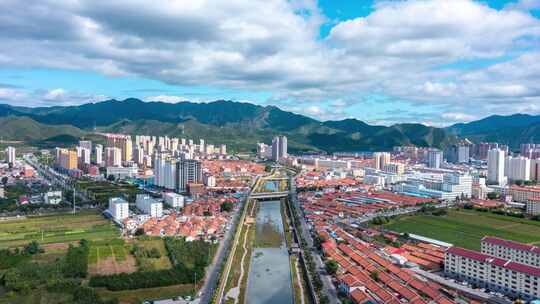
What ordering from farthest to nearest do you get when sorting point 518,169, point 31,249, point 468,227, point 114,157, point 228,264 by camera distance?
point 114,157
point 518,169
point 468,227
point 31,249
point 228,264

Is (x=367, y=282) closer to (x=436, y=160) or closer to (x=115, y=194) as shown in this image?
(x=115, y=194)

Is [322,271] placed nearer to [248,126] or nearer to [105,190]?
[105,190]

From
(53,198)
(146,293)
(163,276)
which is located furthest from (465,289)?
(53,198)

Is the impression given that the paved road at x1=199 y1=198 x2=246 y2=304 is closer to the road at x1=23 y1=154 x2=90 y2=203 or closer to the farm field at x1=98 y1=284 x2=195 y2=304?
the farm field at x1=98 y1=284 x2=195 y2=304

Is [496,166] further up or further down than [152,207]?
further up

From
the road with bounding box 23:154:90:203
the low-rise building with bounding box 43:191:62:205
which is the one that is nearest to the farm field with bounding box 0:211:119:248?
the low-rise building with bounding box 43:191:62:205

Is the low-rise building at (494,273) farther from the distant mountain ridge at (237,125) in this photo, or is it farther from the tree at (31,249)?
the distant mountain ridge at (237,125)

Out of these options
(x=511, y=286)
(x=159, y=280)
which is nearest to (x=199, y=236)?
(x=159, y=280)

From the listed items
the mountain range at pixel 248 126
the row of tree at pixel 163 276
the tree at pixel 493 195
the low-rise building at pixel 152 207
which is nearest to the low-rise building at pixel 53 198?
the low-rise building at pixel 152 207
